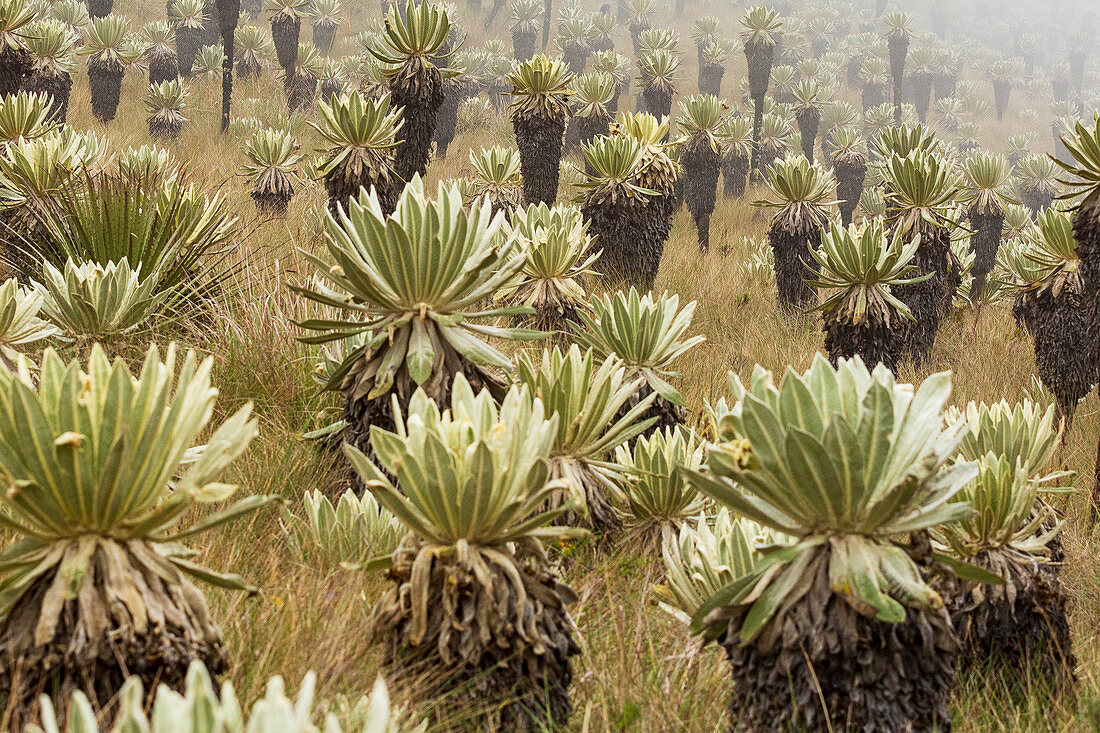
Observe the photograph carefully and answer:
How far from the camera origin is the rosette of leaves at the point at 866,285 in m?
5.27

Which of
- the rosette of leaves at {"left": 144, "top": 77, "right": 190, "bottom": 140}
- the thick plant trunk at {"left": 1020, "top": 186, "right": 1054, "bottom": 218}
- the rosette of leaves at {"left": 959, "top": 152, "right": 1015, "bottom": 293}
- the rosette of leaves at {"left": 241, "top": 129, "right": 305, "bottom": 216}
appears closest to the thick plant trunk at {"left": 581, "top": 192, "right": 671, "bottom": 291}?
the rosette of leaves at {"left": 241, "top": 129, "right": 305, "bottom": 216}

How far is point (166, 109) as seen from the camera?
1400 centimetres

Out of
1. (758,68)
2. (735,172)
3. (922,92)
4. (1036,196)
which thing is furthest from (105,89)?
(922,92)

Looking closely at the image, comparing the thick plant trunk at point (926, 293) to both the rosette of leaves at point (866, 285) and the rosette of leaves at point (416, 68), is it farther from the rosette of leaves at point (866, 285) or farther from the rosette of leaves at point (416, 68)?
the rosette of leaves at point (416, 68)

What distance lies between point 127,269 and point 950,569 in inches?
133

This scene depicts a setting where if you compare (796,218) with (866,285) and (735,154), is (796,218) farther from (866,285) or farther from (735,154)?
(735,154)

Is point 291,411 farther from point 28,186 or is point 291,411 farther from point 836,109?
point 836,109

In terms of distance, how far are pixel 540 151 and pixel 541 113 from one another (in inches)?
13.6

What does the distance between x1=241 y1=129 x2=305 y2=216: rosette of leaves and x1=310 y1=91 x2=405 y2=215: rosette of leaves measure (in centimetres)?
390

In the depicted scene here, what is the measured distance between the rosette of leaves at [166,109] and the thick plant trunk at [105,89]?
0.51 meters

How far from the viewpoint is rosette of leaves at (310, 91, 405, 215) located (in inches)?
221

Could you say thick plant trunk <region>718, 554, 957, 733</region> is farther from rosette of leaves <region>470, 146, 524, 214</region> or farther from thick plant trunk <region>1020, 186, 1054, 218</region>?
thick plant trunk <region>1020, 186, 1054, 218</region>

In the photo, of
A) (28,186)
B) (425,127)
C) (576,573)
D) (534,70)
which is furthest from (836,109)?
(576,573)

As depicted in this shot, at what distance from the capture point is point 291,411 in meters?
3.81
